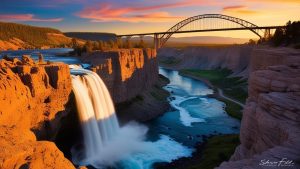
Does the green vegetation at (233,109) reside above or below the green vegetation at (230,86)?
below

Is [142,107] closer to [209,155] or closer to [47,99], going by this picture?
[209,155]

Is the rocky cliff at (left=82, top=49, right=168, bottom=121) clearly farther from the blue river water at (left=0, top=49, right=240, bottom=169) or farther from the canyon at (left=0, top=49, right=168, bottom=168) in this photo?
the blue river water at (left=0, top=49, right=240, bottom=169)

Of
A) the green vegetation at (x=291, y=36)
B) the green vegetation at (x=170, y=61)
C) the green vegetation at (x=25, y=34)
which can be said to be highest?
the green vegetation at (x=25, y=34)

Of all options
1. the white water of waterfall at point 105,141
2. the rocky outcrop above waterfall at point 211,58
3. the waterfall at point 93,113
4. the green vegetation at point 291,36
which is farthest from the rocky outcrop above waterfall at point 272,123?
the rocky outcrop above waterfall at point 211,58

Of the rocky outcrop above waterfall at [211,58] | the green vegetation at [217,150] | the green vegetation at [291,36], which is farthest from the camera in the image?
the rocky outcrop above waterfall at [211,58]

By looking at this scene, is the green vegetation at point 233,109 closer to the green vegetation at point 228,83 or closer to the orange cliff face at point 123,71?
the green vegetation at point 228,83

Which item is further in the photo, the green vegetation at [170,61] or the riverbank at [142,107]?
the green vegetation at [170,61]

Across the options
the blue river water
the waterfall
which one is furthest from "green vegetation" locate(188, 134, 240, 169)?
the waterfall
